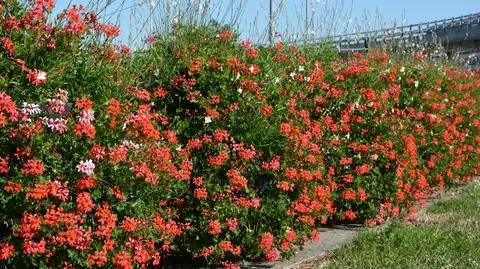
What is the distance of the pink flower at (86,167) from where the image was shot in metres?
4.11

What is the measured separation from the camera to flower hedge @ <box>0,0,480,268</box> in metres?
4.06

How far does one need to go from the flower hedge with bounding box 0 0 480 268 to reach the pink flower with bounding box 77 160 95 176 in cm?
1

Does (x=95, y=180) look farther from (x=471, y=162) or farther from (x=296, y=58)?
(x=471, y=162)

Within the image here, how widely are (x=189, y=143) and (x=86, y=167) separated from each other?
1715mm

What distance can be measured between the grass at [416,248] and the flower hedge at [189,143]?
1.54 ft

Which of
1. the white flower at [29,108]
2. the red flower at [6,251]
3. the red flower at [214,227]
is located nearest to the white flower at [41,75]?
the white flower at [29,108]

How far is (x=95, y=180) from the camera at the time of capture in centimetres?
425

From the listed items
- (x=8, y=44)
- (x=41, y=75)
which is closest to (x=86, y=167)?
(x=41, y=75)

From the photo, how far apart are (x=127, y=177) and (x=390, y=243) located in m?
3.06

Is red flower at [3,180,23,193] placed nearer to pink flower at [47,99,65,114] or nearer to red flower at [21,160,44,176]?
red flower at [21,160,44,176]

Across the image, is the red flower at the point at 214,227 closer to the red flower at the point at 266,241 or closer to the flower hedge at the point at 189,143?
the flower hedge at the point at 189,143

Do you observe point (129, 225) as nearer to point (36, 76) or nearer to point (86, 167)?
point (86, 167)

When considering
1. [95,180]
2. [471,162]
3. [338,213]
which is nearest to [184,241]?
[95,180]

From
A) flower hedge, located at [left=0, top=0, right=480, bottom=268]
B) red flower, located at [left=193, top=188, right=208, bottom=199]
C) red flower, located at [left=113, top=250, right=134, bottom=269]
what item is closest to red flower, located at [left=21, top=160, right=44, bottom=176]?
flower hedge, located at [left=0, top=0, right=480, bottom=268]
